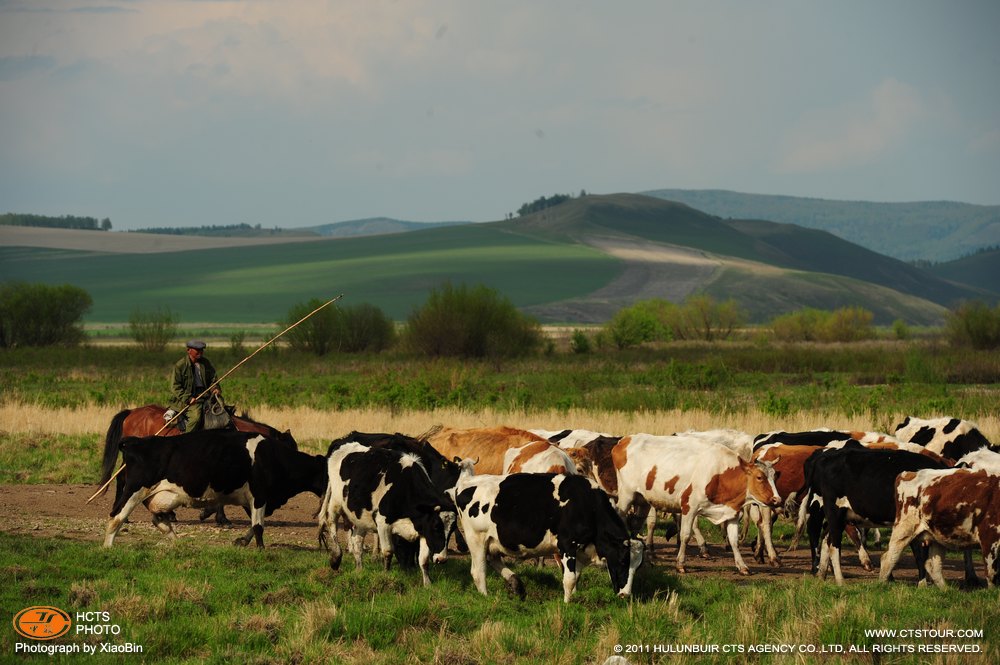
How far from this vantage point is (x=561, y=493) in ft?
41.0

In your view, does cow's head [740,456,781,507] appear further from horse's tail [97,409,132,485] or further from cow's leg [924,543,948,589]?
horse's tail [97,409,132,485]

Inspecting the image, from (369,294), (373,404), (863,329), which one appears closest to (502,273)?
(369,294)

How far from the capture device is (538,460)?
15.3m

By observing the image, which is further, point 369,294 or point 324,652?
point 369,294

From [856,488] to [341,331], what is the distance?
53489 mm

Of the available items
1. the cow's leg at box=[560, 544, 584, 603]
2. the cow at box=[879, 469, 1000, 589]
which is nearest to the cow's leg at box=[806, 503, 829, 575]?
the cow at box=[879, 469, 1000, 589]

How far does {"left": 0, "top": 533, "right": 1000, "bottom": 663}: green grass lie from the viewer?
10.8 meters

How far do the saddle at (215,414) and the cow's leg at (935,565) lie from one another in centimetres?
1075

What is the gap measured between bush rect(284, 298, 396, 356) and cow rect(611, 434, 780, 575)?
4893 centimetres

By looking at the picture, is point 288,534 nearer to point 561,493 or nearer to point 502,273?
point 561,493

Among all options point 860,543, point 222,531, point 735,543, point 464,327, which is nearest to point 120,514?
point 222,531

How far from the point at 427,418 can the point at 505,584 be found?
1737 centimetres

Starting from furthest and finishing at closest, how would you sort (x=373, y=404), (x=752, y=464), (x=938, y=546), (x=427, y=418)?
(x=373, y=404) → (x=427, y=418) → (x=752, y=464) → (x=938, y=546)

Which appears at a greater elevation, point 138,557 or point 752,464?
point 752,464
